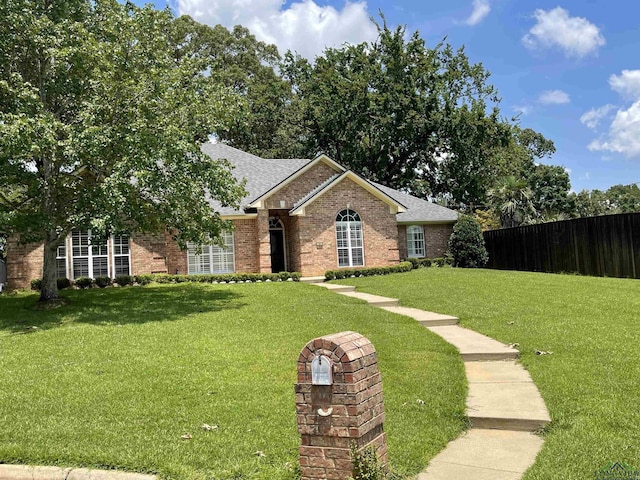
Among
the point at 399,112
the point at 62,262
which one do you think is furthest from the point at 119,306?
the point at 399,112

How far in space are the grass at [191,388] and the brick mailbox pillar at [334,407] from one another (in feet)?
1.85

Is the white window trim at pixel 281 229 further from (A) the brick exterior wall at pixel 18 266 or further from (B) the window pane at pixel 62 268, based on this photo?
(A) the brick exterior wall at pixel 18 266

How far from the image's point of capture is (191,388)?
701 cm

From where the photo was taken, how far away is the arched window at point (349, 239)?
22.9 meters

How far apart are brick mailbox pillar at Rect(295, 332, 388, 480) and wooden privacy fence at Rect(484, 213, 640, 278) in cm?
1730

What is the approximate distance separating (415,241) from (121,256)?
573 inches

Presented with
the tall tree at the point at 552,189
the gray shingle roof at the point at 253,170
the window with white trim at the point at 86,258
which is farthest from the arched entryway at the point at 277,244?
the tall tree at the point at 552,189

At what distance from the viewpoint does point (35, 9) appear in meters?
14.0

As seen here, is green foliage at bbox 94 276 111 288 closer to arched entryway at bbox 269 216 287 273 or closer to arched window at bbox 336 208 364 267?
arched entryway at bbox 269 216 287 273

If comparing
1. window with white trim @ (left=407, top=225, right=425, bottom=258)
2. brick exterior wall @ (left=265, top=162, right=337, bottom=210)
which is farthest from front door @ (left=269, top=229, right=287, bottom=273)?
window with white trim @ (left=407, top=225, right=425, bottom=258)

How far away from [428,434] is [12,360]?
7.20m

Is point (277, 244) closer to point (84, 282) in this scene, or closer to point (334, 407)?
point (84, 282)

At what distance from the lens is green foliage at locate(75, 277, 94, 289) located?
19531 millimetres

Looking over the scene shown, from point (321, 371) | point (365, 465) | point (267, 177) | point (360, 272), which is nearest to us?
point (365, 465)
